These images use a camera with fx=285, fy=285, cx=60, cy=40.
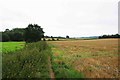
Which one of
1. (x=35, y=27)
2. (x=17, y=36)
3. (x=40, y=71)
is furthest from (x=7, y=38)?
(x=40, y=71)

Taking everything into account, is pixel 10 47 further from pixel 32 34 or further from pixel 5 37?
pixel 5 37

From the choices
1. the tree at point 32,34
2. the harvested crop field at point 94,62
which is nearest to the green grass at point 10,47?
the harvested crop field at point 94,62

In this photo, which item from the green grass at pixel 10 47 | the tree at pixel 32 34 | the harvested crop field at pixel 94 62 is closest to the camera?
the harvested crop field at pixel 94 62

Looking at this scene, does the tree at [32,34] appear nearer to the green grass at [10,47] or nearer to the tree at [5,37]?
the green grass at [10,47]

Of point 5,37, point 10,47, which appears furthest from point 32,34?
point 10,47

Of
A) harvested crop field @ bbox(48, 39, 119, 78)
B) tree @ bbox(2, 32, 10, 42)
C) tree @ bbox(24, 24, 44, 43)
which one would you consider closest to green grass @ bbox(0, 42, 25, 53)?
harvested crop field @ bbox(48, 39, 119, 78)

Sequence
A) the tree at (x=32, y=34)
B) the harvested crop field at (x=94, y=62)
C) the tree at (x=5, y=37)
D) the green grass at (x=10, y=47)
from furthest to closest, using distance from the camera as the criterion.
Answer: the tree at (x=5, y=37)
the tree at (x=32, y=34)
the green grass at (x=10, y=47)
the harvested crop field at (x=94, y=62)

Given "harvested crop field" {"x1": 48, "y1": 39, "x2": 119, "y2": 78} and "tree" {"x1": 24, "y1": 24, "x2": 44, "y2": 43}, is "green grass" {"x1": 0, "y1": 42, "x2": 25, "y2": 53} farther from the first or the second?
"tree" {"x1": 24, "y1": 24, "x2": 44, "y2": 43}

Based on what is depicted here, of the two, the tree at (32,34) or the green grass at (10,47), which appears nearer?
the green grass at (10,47)

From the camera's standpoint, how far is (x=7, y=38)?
10106 cm

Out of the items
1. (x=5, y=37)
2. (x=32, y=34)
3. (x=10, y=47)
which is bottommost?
(x=10, y=47)

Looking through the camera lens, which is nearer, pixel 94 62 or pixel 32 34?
pixel 94 62

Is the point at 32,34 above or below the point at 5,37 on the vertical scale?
above

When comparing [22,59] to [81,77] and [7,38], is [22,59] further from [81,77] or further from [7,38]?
[7,38]
